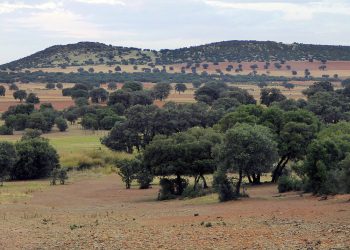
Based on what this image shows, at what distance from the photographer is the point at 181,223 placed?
99.3 feet

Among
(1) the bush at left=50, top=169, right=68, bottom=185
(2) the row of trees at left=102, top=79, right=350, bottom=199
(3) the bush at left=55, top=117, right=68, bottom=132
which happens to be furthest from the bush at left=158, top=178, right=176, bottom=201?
(3) the bush at left=55, top=117, right=68, bottom=132

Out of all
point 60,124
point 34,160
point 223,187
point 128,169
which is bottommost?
point 34,160

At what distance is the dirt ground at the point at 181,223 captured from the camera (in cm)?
2464

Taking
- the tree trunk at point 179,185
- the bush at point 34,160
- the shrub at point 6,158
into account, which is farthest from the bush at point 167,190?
the bush at point 34,160

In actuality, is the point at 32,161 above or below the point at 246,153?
below

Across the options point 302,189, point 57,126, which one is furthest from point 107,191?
point 57,126

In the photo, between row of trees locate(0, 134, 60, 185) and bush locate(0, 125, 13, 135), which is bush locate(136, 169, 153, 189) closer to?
row of trees locate(0, 134, 60, 185)

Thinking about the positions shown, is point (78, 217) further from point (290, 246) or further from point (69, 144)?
point (69, 144)

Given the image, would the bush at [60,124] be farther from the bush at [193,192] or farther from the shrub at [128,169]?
the bush at [193,192]

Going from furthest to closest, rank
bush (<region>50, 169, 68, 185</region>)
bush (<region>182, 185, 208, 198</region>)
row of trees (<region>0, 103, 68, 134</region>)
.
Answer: row of trees (<region>0, 103, 68, 134</region>) < bush (<region>50, 169, 68, 185</region>) < bush (<region>182, 185, 208, 198</region>)

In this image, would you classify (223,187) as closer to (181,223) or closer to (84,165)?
(181,223)

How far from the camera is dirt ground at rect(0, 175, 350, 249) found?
2464 centimetres

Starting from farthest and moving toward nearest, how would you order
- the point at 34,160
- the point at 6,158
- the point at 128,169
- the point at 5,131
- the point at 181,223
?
the point at 5,131 → the point at 34,160 → the point at 6,158 → the point at 128,169 → the point at 181,223

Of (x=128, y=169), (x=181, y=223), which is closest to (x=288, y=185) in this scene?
(x=128, y=169)
